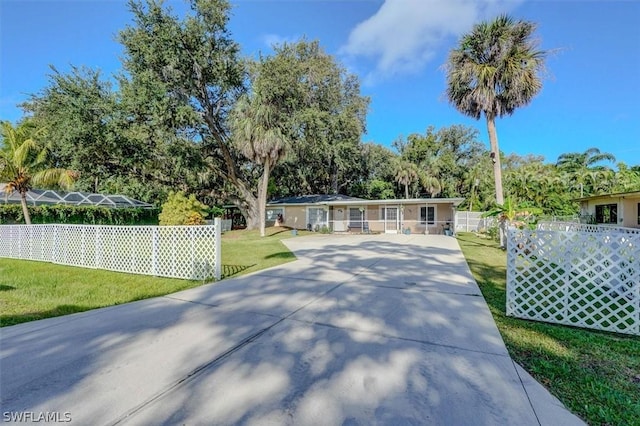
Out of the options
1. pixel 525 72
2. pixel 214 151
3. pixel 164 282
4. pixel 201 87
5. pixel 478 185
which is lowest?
pixel 164 282

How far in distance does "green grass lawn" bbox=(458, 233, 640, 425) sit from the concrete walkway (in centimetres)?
17

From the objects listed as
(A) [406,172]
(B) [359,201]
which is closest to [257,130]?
(B) [359,201]

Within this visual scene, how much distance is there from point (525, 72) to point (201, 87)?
16448 millimetres

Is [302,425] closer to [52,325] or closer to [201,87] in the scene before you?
[52,325]

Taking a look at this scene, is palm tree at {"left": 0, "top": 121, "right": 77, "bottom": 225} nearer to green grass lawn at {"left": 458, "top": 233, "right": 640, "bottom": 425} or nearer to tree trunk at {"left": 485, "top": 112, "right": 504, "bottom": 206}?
green grass lawn at {"left": 458, "top": 233, "right": 640, "bottom": 425}

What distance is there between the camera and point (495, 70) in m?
13.1

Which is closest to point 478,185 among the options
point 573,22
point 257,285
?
point 573,22

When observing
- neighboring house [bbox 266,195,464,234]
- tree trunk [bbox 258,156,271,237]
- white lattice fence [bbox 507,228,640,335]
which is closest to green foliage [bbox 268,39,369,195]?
tree trunk [bbox 258,156,271,237]

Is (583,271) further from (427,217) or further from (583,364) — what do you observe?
(427,217)

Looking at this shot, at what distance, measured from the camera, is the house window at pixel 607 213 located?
17.0 m

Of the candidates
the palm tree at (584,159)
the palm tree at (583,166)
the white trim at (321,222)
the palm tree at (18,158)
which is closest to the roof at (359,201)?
the white trim at (321,222)

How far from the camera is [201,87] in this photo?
17375 millimetres

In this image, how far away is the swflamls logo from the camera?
6.72 feet

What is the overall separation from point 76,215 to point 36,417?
922 inches
